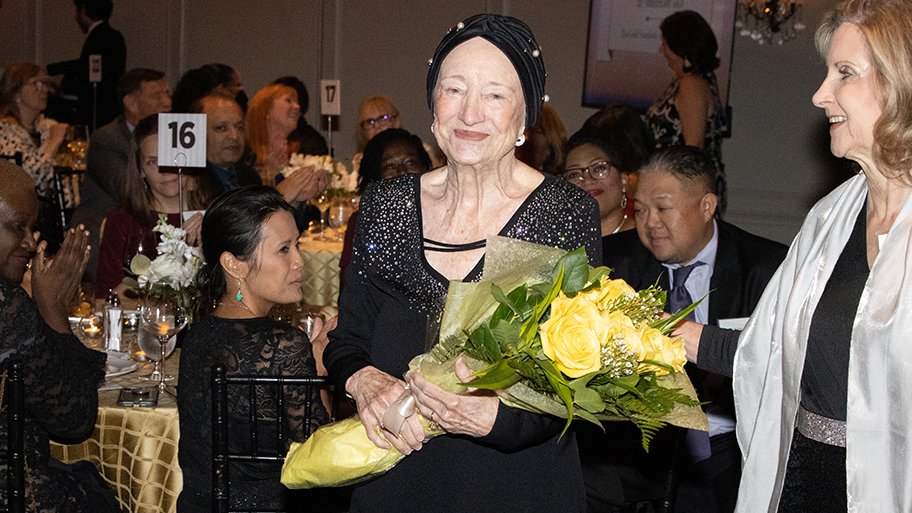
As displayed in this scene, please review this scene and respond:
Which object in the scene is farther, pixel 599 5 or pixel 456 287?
pixel 599 5

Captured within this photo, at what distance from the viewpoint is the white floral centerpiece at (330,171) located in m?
6.57

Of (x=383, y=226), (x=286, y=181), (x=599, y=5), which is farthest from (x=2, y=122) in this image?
(x=383, y=226)

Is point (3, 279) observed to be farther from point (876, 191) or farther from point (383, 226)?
point (876, 191)

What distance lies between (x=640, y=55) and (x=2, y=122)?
16.8ft

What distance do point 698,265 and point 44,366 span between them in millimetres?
2230

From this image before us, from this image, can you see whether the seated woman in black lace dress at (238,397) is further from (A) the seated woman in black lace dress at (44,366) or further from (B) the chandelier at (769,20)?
(B) the chandelier at (769,20)

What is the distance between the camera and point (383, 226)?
7.11 ft

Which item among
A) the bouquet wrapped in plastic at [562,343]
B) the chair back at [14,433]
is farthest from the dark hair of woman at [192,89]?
the bouquet wrapped in plastic at [562,343]

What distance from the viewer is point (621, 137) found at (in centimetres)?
504

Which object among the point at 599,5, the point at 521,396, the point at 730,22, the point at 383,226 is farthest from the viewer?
the point at 599,5

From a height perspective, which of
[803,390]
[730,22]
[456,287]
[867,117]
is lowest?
[803,390]

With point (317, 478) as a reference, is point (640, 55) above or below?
above

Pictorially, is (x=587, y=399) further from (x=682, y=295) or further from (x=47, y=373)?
(x=682, y=295)

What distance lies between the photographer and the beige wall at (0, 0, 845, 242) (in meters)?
8.18
